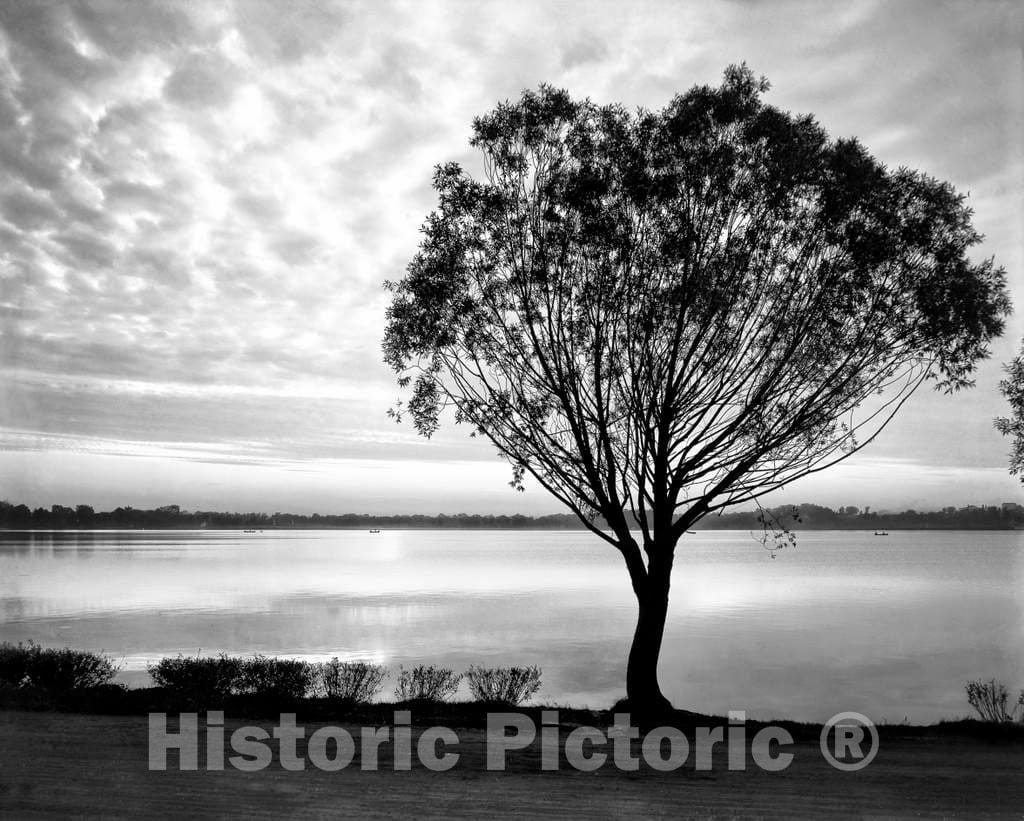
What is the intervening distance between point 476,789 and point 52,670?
1428 cm

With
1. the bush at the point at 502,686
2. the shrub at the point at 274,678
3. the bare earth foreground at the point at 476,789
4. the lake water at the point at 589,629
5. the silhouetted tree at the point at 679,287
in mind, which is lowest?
the lake water at the point at 589,629

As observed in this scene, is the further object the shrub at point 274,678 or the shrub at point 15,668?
the shrub at point 15,668

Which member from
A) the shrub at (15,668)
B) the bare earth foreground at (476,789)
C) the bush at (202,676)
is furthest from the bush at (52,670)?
the bare earth foreground at (476,789)

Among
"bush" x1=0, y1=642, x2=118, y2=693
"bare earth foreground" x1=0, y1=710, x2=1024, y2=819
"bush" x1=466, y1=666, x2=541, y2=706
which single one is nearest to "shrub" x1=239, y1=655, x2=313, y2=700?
"bush" x1=0, y1=642, x2=118, y2=693

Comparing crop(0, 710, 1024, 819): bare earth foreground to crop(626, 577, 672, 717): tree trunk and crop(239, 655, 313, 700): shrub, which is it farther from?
crop(239, 655, 313, 700): shrub

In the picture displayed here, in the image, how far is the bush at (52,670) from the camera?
19.5 meters

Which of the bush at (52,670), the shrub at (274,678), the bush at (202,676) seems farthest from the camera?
the bush at (52,670)

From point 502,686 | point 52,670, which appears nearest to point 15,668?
point 52,670

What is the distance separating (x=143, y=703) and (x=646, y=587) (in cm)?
1091

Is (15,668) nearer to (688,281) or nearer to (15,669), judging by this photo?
(15,669)

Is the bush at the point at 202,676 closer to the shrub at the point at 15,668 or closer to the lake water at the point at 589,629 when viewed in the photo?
the shrub at the point at 15,668

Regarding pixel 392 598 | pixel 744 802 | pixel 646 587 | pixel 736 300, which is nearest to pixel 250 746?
pixel 744 802

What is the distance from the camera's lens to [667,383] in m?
17.4

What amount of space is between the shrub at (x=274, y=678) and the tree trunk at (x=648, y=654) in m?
7.56
